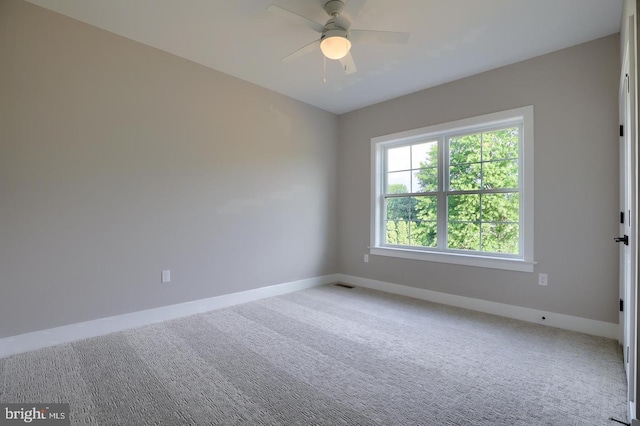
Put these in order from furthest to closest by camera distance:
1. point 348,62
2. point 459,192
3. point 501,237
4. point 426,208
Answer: point 426,208, point 459,192, point 501,237, point 348,62

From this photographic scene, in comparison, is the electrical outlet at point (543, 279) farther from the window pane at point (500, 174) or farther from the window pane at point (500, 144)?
the window pane at point (500, 144)

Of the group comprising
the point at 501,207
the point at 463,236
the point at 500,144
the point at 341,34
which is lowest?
the point at 463,236

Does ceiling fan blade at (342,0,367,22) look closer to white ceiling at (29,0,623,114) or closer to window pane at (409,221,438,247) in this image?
white ceiling at (29,0,623,114)

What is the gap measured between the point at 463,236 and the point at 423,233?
51cm

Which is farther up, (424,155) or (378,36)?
(378,36)

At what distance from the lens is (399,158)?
170 inches

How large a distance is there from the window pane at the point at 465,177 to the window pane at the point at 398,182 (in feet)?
1.99

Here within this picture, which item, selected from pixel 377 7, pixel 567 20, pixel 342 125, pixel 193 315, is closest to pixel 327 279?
pixel 193 315

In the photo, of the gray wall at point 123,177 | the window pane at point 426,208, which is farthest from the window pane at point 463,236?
the gray wall at point 123,177

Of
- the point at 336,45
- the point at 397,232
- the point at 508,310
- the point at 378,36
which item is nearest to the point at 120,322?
the point at 336,45

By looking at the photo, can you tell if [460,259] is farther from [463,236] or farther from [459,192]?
[459,192]

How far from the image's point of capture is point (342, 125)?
490 centimetres

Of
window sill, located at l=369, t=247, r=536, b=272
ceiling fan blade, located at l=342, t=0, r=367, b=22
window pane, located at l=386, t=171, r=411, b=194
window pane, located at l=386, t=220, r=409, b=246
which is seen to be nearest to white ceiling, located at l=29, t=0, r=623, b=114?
ceiling fan blade, located at l=342, t=0, r=367, b=22

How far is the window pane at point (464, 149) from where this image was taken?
355cm
